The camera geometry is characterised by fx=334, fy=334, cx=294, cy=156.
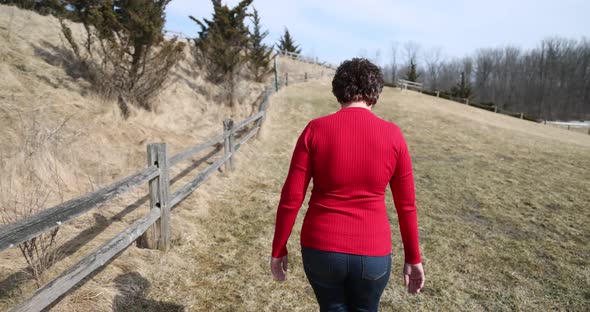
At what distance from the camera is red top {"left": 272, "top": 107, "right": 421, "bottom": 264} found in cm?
171

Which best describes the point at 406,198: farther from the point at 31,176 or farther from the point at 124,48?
the point at 124,48

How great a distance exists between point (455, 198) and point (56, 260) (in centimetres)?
678

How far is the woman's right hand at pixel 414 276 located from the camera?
191 centimetres

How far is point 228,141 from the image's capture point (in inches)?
306

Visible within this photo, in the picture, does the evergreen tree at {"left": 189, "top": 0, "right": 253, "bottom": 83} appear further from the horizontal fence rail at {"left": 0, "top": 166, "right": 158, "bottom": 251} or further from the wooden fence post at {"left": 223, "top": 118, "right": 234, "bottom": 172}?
the horizontal fence rail at {"left": 0, "top": 166, "right": 158, "bottom": 251}

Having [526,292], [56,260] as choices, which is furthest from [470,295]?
[56,260]

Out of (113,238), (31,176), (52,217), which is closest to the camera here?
(52,217)

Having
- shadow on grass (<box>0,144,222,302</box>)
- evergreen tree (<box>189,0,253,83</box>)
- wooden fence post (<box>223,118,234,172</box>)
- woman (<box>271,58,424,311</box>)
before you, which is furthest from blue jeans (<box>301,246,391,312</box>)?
evergreen tree (<box>189,0,253,83</box>)

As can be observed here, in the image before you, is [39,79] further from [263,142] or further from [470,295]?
[470,295]

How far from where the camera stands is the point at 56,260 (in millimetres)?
3311

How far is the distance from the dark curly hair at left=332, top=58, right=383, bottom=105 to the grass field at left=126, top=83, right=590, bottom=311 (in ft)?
8.10

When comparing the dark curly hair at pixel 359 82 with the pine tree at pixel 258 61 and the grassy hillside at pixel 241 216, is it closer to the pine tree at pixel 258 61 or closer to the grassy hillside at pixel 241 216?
the grassy hillside at pixel 241 216

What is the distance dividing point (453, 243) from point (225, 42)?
1614 centimetres

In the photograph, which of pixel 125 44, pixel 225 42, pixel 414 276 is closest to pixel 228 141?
pixel 125 44
